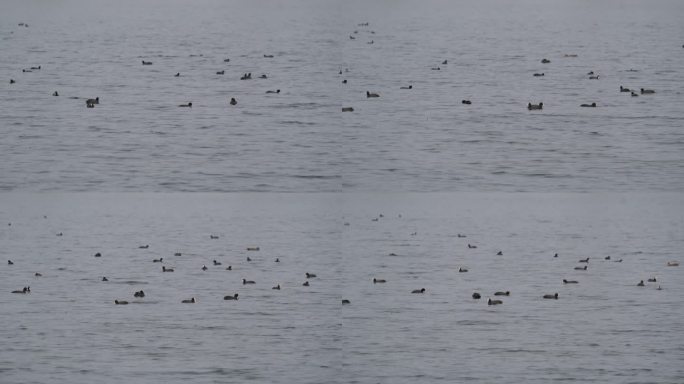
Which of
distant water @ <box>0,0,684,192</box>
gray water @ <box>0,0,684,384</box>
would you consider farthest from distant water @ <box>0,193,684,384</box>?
distant water @ <box>0,0,684,192</box>

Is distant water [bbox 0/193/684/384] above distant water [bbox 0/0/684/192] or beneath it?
beneath

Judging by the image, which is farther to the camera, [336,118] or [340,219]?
[336,118]

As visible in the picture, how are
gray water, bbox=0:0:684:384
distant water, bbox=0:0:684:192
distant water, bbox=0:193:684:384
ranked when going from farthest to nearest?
distant water, bbox=0:0:684:192
gray water, bbox=0:0:684:384
distant water, bbox=0:193:684:384

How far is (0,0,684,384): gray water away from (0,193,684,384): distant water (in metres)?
0.06

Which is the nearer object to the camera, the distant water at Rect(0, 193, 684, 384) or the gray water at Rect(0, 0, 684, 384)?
the distant water at Rect(0, 193, 684, 384)

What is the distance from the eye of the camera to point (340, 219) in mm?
32062

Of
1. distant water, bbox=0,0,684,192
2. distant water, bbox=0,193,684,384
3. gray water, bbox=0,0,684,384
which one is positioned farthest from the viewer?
distant water, bbox=0,0,684,192

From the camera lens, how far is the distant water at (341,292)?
20625mm

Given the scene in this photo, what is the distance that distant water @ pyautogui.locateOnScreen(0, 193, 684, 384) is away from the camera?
20.6 m

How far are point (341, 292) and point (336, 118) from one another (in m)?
20.7

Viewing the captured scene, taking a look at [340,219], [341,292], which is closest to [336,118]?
[340,219]

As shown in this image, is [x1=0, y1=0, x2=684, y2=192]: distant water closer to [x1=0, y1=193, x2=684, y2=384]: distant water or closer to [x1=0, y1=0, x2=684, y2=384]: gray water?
[x1=0, y1=0, x2=684, y2=384]: gray water

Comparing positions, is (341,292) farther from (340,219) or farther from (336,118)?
(336,118)

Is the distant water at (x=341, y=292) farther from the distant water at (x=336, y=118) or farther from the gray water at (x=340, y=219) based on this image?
the distant water at (x=336, y=118)
